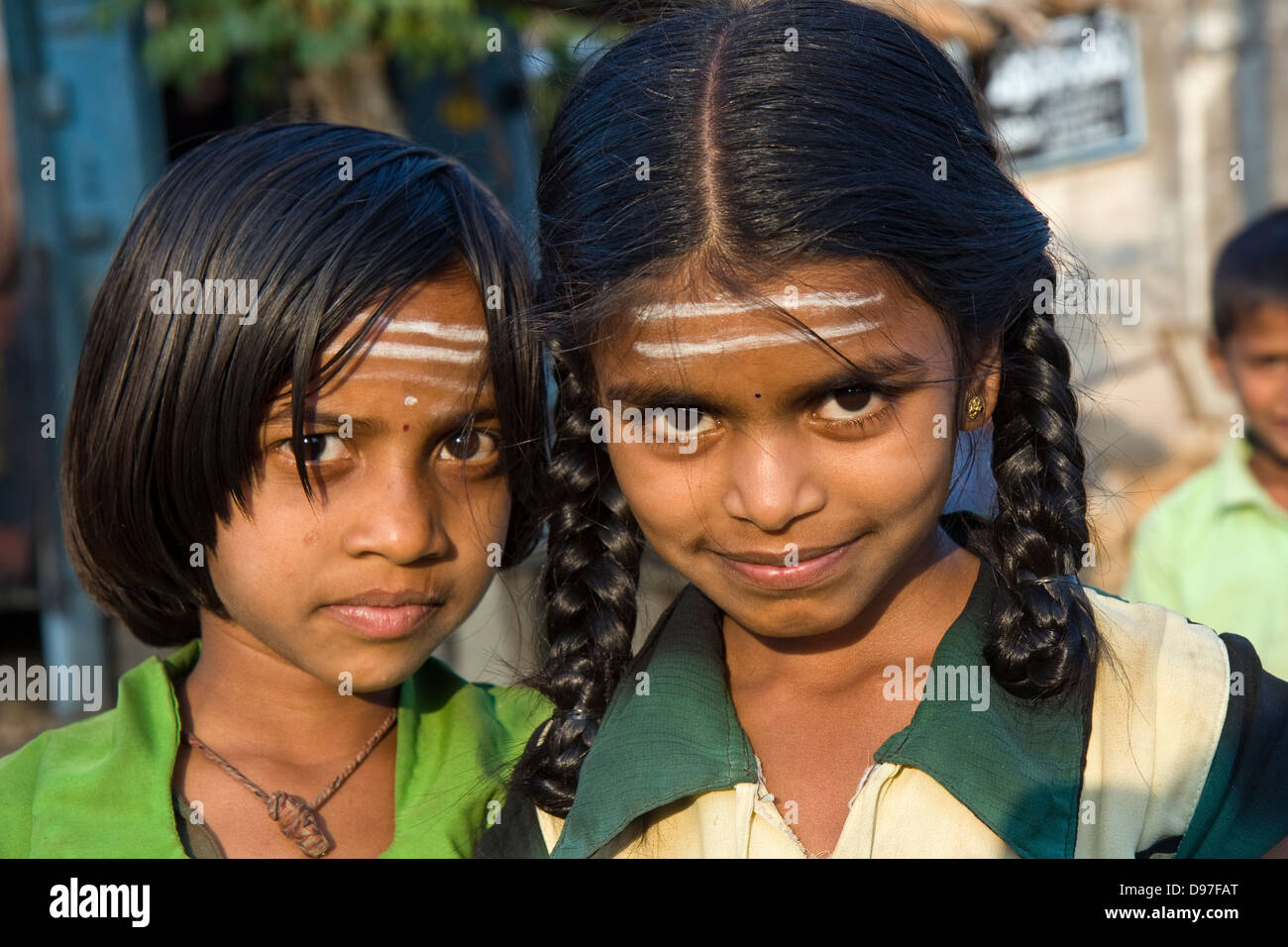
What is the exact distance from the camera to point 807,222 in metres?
1.50

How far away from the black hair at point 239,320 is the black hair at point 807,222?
16 cm

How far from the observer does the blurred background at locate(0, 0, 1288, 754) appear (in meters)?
4.87

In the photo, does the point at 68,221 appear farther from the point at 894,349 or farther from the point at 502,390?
the point at 894,349

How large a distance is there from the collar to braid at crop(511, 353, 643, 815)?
222 centimetres

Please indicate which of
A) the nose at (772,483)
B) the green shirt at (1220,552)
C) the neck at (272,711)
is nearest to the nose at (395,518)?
the neck at (272,711)

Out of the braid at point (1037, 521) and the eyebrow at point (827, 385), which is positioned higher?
the eyebrow at point (827, 385)

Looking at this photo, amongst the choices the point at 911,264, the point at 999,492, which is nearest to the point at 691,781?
the point at 999,492

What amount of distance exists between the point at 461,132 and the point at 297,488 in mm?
4184

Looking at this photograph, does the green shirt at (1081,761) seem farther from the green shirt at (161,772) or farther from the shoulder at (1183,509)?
the shoulder at (1183,509)

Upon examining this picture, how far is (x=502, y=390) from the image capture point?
1859 millimetres

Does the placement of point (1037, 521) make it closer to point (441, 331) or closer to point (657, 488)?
point (657, 488)

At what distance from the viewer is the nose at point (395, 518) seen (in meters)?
1.73

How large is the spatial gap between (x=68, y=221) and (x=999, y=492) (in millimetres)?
4511
